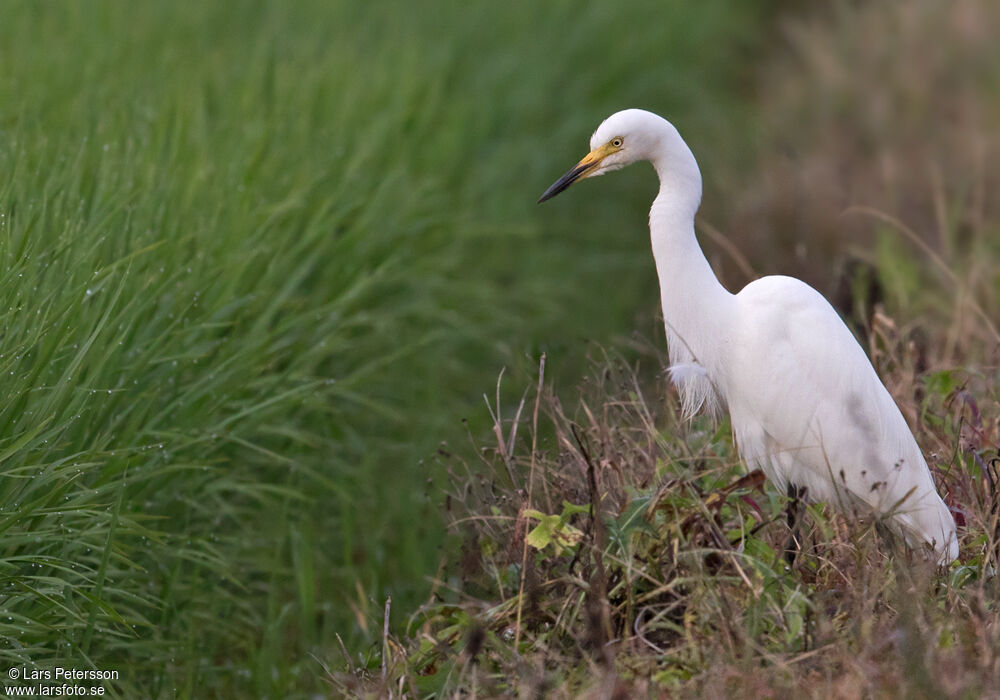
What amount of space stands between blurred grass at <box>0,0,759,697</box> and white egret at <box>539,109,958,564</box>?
0.60m

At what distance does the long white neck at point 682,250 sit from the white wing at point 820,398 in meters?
0.07

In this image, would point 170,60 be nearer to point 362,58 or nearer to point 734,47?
point 362,58

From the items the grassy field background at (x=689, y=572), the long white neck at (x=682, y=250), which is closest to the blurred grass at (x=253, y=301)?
the grassy field background at (x=689, y=572)

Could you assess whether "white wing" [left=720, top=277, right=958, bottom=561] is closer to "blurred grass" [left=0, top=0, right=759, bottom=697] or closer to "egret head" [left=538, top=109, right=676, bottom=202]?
"egret head" [left=538, top=109, right=676, bottom=202]

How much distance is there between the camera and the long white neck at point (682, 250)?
265 centimetres

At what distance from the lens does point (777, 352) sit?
2.66 m

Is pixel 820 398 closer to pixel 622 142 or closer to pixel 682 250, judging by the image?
pixel 682 250

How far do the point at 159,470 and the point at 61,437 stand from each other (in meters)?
0.28

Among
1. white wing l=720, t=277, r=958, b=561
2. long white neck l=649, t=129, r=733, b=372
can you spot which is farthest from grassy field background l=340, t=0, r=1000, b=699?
long white neck l=649, t=129, r=733, b=372

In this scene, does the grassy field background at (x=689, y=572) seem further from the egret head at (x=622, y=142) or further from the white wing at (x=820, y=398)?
the egret head at (x=622, y=142)

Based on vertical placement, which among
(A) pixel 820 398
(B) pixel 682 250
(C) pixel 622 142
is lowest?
(A) pixel 820 398

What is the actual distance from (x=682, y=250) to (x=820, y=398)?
17.3 inches

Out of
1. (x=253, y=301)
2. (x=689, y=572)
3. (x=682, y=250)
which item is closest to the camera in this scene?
(x=689, y=572)

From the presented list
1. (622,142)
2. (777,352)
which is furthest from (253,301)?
(777,352)
